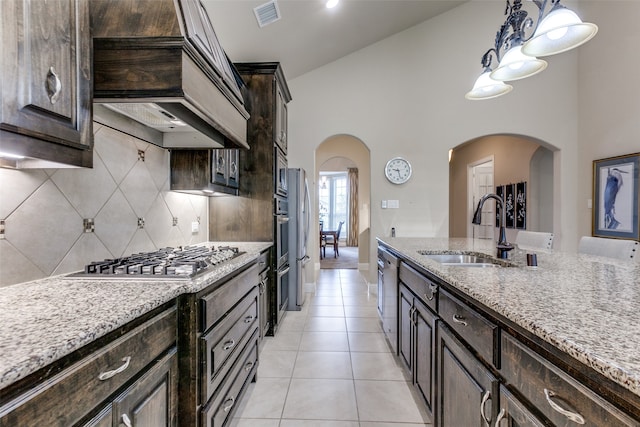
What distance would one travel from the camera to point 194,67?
1309 mm

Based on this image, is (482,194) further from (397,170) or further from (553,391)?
(553,391)

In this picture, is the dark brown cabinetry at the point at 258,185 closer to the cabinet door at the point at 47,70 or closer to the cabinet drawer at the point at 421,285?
the cabinet drawer at the point at 421,285

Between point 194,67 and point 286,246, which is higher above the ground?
point 194,67

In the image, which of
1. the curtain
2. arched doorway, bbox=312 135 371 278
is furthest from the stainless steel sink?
the curtain

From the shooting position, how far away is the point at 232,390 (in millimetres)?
1551

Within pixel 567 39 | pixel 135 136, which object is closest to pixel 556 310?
pixel 567 39

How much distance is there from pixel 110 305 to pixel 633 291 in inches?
65.7

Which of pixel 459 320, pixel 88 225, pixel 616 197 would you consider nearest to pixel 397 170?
pixel 616 197

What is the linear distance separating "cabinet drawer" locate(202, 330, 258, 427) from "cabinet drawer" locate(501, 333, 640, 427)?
3.77ft

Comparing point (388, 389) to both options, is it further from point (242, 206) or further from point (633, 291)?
point (242, 206)

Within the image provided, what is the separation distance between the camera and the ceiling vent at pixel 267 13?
2846 mm

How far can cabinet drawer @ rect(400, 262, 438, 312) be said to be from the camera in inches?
57.5

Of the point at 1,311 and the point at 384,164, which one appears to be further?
the point at 384,164

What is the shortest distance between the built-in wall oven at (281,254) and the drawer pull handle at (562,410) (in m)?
2.45
